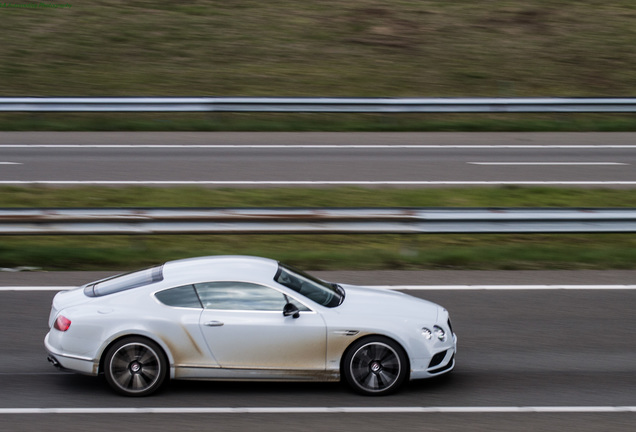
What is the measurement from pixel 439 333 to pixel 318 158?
11.4 m

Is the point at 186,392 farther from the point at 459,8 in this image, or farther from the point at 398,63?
the point at 459,8

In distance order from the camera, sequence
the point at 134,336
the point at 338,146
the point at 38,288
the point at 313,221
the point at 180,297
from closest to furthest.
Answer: the point at 134,336, the point at 180,297, the point at 38,288, the point at 313,221, the point at 338,146

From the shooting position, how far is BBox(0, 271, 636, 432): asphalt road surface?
6945 millimetres

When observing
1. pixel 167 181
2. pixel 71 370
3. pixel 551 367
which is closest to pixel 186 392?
pixel 71 370

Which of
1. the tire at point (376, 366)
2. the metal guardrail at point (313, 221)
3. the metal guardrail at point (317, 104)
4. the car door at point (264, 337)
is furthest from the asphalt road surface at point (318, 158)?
the tire at point (376, 366)

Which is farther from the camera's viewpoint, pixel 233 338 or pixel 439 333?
pixel 439 333

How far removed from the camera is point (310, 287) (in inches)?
312

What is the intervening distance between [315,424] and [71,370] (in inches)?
90.7

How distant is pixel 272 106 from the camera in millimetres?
21922

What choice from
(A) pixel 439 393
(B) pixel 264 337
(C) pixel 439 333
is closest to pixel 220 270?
(B) pixel 264 337

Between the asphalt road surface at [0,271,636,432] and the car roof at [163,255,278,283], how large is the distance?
1.03m

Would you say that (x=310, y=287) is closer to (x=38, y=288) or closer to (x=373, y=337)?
(x=373, y=337)

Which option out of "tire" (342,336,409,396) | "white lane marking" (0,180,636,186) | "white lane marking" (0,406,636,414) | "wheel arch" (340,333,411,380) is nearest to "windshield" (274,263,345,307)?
"wheel arch" (340,333,411,380)

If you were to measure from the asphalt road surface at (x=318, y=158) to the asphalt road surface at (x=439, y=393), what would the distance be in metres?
7.07
